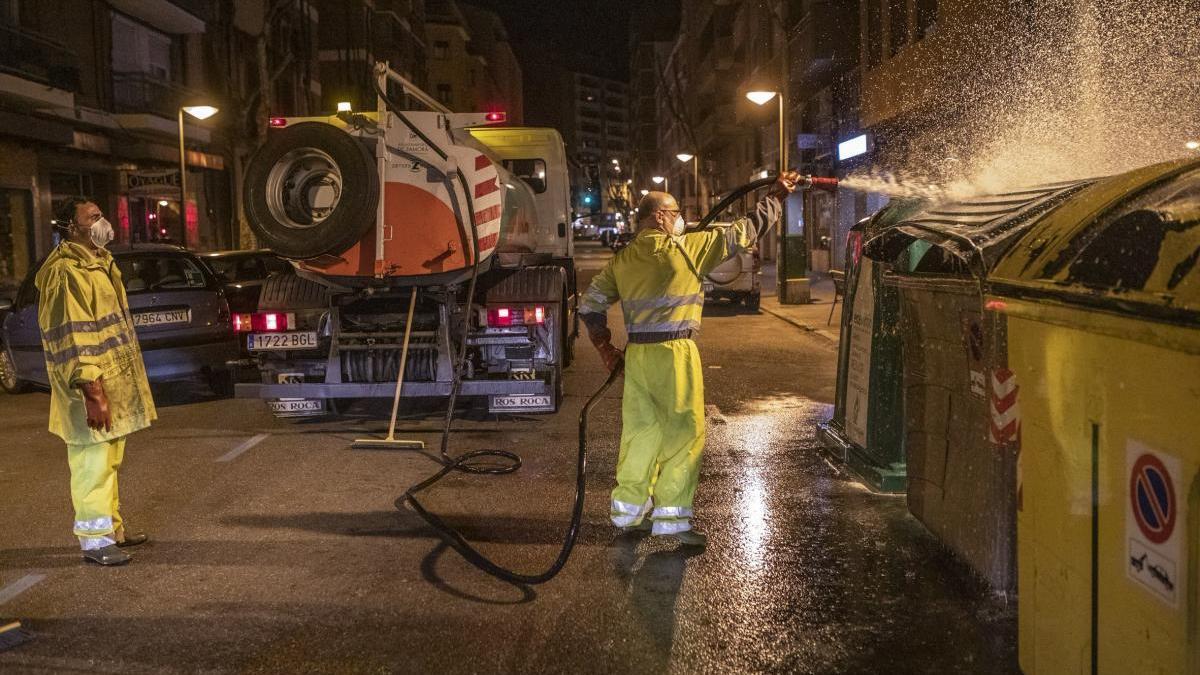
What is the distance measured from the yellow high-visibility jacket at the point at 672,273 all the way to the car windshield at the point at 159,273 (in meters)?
6.76

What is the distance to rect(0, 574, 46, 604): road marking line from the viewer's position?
4690 millimetres

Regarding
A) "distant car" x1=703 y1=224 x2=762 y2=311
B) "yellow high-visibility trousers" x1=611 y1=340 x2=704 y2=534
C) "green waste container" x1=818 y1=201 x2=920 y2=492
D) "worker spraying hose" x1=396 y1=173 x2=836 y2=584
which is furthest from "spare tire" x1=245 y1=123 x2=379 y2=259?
"distant car" x1=703 y1=224 x2=762 y2=311

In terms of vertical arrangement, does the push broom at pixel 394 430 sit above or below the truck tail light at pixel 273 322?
below

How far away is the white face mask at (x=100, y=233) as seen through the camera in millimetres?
5305

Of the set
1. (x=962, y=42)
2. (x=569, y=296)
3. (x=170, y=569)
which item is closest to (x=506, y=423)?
(x=569, y=296)

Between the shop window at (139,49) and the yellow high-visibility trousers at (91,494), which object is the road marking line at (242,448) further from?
the shop window at (139,49)

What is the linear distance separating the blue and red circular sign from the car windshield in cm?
950

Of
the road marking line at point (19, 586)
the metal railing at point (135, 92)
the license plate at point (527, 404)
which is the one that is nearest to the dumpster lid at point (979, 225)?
the license plate at point (527, 404)

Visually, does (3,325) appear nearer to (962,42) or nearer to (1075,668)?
(1075,668)

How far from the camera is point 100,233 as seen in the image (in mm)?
5336

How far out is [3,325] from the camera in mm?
10898

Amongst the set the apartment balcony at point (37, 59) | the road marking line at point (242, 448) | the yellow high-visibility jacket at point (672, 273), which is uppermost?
the apartment balcony at point (37, 59)

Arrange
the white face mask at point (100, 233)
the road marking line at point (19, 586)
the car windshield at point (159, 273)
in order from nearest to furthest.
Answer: the road marking line at point (19, 586)
the white face mask at point (100, 233)
the car windshield at point (159, 273)

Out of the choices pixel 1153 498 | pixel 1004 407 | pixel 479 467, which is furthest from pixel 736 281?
pixel 1153 498
